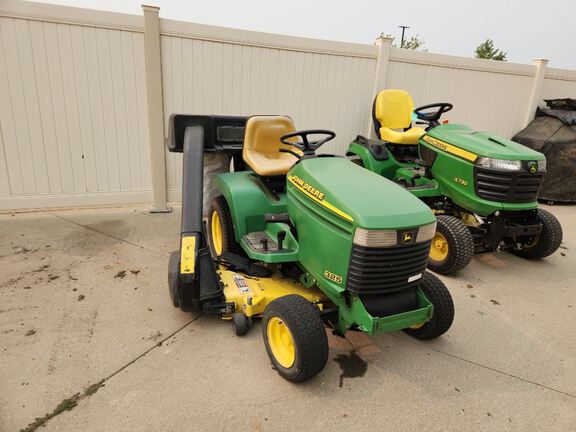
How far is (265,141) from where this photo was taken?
3.19 meters

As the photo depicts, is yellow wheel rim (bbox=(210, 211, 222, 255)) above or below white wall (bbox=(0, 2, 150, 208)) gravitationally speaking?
below

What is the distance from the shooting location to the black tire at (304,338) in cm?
198

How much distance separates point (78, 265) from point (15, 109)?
212 cm

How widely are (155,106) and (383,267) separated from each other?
360cm

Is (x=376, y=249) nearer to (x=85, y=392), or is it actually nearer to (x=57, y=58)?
(x=85, y=392)

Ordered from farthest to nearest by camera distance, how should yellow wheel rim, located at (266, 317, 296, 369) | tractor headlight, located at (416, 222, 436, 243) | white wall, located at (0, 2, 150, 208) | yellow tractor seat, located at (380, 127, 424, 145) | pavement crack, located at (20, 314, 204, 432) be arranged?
yellow tractor seat, located at (380, 127, 424, 145)
white wall, located at (0, 2, 150, 208)
yellow wheel rim, located at (266, 317, 296, 369)
tractor headlight, located at (416, 222, 436, 243)
pavement crack, located at (20, 314, 204, 432)

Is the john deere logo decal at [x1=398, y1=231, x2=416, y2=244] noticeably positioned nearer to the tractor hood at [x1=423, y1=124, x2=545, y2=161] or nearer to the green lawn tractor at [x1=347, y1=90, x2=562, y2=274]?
the green lawn tractor at [x1=347, y1=90, x2=562, y2=274]

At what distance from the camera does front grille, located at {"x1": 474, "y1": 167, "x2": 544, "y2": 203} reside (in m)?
3.45

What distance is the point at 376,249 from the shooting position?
1.98m

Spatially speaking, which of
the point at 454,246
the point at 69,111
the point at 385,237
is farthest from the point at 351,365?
the point at 69,111

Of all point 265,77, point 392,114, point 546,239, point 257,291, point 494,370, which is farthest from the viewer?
point 265,77

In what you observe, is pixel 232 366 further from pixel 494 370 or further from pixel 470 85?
pixel 470 85

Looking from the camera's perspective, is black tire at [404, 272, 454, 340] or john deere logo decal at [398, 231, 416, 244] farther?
black tire at [404, 272, 454, 340]

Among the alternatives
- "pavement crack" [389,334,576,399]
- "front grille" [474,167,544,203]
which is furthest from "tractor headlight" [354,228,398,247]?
"front grille" [474,167,544,203]
